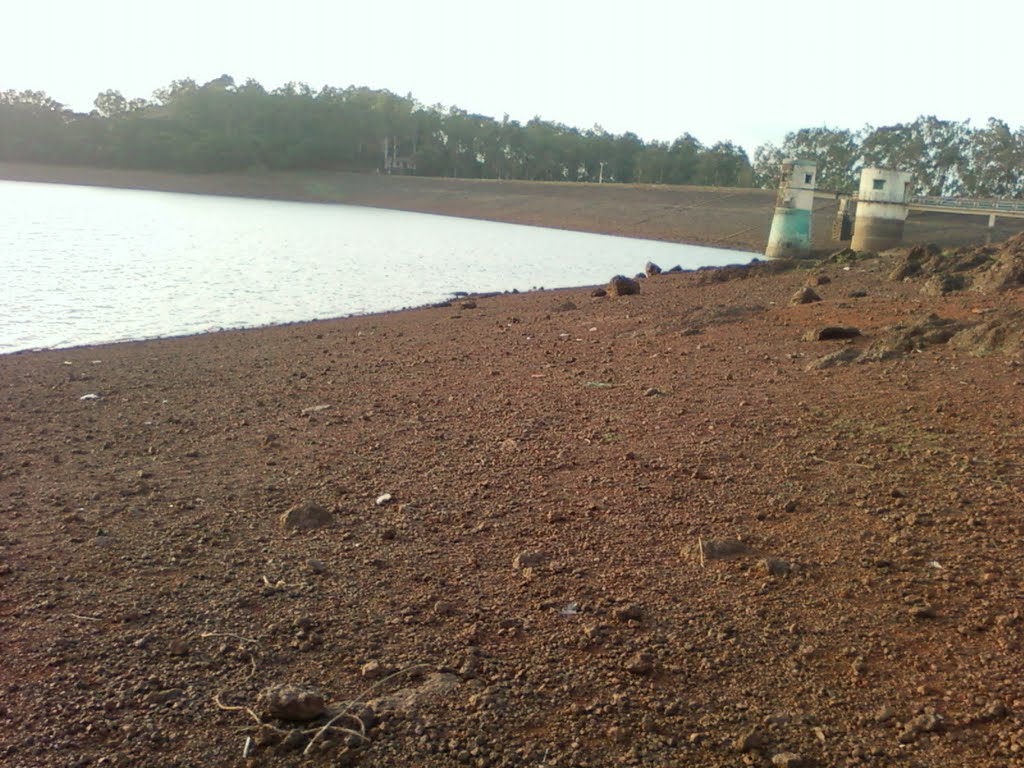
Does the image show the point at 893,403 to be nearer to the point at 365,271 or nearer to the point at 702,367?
the point at 702,367

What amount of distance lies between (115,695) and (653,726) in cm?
168

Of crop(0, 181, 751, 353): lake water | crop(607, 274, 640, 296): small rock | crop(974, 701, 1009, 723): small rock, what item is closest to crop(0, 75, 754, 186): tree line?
crop(0, 181, 751, 353): lake water

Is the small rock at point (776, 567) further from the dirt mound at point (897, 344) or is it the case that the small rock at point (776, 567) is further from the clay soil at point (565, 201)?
the clay soil at point (565, 201)

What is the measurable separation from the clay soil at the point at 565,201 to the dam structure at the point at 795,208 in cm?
253

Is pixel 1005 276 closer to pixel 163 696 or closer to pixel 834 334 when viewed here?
pixel 834 334

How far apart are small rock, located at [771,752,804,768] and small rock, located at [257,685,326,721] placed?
1325mm

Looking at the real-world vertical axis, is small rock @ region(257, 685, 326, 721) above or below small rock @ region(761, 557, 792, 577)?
below

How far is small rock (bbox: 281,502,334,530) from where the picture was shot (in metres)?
4.38

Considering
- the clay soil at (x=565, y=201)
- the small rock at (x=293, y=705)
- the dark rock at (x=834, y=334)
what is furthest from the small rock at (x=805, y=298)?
the clay soil at (x=565, y=201)

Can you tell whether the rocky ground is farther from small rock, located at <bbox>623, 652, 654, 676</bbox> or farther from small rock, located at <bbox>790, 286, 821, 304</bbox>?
small rock, located at <bbox>790, 286, 821, 304</bbox>

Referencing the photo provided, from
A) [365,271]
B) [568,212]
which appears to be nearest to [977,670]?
[365,271]

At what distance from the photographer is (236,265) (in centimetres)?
2280

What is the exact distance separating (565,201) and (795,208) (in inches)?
956

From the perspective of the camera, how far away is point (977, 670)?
2918 mm
